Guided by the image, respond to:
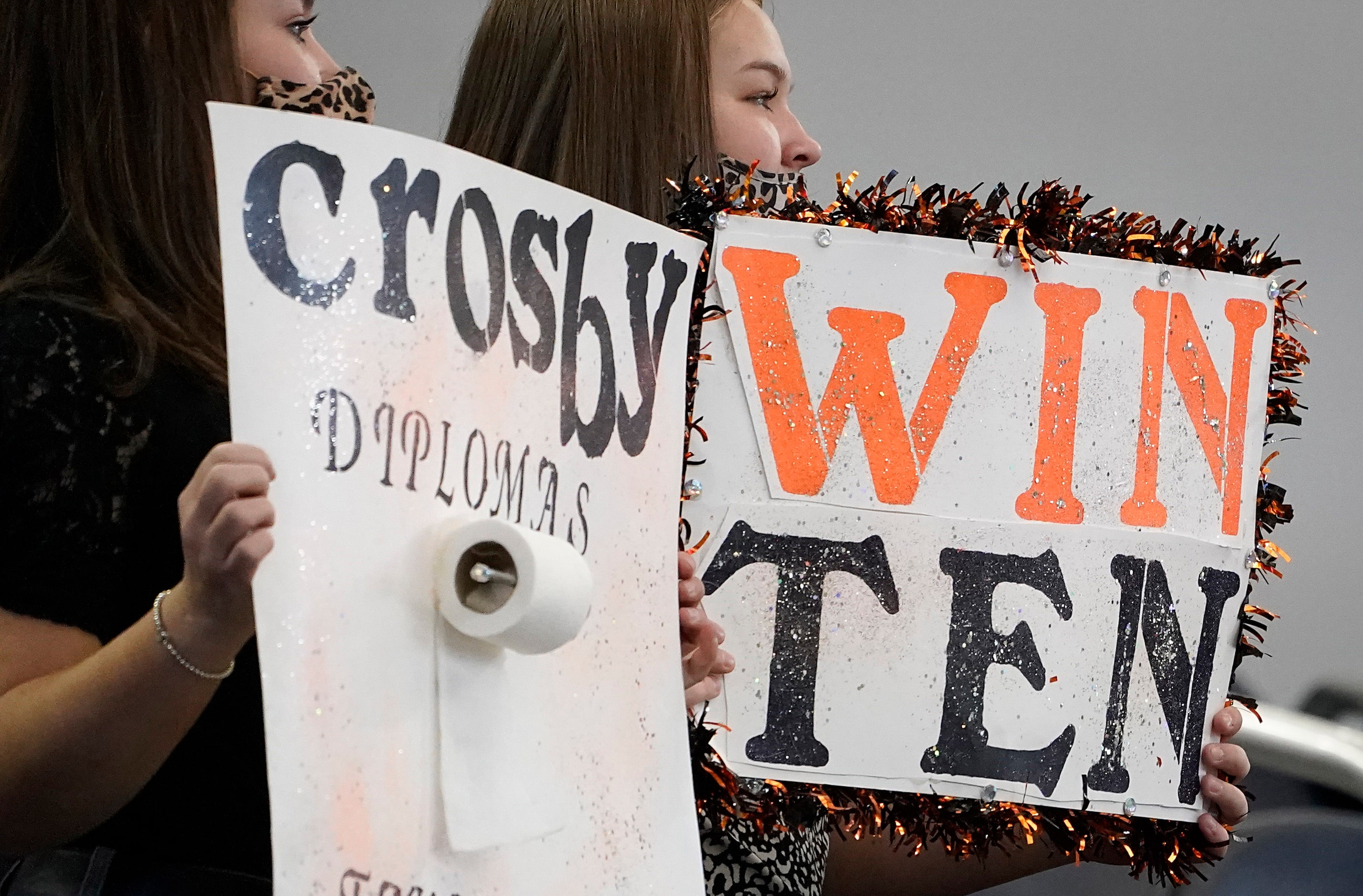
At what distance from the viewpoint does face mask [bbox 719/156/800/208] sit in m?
0.91

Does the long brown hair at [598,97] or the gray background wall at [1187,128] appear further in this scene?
the gray background wall at [1187,128]

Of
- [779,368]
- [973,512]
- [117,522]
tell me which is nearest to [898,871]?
[973,512]

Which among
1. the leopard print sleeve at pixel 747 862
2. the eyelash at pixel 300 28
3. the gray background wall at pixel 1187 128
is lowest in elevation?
the leopard print sleeve at pixel 747 862

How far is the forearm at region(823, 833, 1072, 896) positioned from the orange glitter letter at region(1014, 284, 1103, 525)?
328mm

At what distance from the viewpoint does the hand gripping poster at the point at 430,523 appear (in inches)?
21.5

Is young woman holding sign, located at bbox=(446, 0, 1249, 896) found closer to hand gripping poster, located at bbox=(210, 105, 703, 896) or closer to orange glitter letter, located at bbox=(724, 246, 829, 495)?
orange glitter letter, located at bbox=(724, 246, 829, 495)

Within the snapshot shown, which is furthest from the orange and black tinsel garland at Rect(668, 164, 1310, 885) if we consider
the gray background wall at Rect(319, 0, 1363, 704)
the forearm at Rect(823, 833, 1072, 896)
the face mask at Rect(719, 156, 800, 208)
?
the gray background wall at Rect(319, 0, 1363, 704)

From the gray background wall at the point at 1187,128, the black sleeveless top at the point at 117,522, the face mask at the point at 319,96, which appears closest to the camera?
the black sleeveless top at the point at 117,522

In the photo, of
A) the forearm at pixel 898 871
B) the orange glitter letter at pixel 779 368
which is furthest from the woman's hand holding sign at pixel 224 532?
the forearm at pixel 898 871

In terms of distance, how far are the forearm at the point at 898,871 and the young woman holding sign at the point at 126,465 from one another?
571mm

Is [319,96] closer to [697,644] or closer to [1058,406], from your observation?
[697,644]

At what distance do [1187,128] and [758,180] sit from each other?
122 centimetres

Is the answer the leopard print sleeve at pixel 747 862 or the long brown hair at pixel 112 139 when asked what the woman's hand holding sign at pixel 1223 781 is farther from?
the long brown hair at pixel 112 139

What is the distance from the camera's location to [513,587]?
0.59 m
